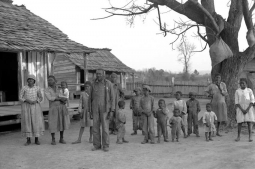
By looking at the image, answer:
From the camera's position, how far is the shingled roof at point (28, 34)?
10.0m

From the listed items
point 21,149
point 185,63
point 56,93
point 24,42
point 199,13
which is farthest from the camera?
point 185,63

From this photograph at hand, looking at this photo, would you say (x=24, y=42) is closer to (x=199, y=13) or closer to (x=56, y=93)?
(x=56, y=93)

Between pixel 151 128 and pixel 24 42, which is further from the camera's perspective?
pixel 24 42

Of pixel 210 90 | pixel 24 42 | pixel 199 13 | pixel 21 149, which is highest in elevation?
pixel 199 13

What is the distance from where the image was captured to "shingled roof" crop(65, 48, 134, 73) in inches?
883

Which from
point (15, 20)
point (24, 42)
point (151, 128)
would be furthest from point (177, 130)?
point (15, 20)

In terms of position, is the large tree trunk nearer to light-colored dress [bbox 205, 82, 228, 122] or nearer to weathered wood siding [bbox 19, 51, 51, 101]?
light-colored dress [bbox 205, 82, 228, 122]

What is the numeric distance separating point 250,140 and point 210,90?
177 cm

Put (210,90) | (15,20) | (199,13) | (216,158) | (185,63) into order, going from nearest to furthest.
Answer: (216,158), (210,90), (199,13), (15,20), (185,63)

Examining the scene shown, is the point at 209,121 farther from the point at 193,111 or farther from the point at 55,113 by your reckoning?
the point at 55,113

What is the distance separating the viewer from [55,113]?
725 cm

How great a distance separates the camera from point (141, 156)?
5883 millimetres

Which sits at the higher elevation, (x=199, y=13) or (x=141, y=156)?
(x=199, y=13)

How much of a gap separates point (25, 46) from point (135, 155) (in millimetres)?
6104
